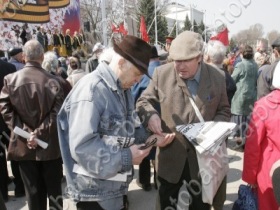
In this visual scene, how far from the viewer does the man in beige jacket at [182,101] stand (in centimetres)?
250

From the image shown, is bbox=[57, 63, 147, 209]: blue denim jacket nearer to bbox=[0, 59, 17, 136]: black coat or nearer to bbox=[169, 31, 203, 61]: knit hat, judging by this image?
bbox=[169, 31, 203, 61]: knit hat

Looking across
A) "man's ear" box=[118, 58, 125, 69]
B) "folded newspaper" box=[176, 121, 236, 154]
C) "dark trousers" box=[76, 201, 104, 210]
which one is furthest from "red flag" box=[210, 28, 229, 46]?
"dark trousers" box=[76, 201, 104, 210]

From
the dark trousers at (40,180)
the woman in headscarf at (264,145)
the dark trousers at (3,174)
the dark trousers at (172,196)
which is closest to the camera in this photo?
the woman in headscarf at (264,145)

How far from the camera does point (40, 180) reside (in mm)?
3145

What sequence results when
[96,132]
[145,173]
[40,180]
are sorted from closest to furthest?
[96,132] < [40,180] < [145,173]

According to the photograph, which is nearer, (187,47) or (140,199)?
(187,47)

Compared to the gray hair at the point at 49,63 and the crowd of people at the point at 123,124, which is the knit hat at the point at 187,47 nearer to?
the crowd of people at the point at 123,124

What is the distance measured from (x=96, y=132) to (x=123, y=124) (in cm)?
22

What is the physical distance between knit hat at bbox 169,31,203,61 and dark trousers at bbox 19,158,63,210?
1591 millimetres

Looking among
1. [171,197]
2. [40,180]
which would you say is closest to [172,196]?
[171,197]

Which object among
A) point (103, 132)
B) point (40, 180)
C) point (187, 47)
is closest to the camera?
point (103, 132)

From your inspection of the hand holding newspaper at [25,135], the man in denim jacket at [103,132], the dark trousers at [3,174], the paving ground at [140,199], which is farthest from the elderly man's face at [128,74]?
the dark trousers at [3,174]

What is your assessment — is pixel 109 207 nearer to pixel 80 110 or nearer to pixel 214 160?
pixel 80 110

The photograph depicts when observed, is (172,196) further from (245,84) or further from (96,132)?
(245,84)
